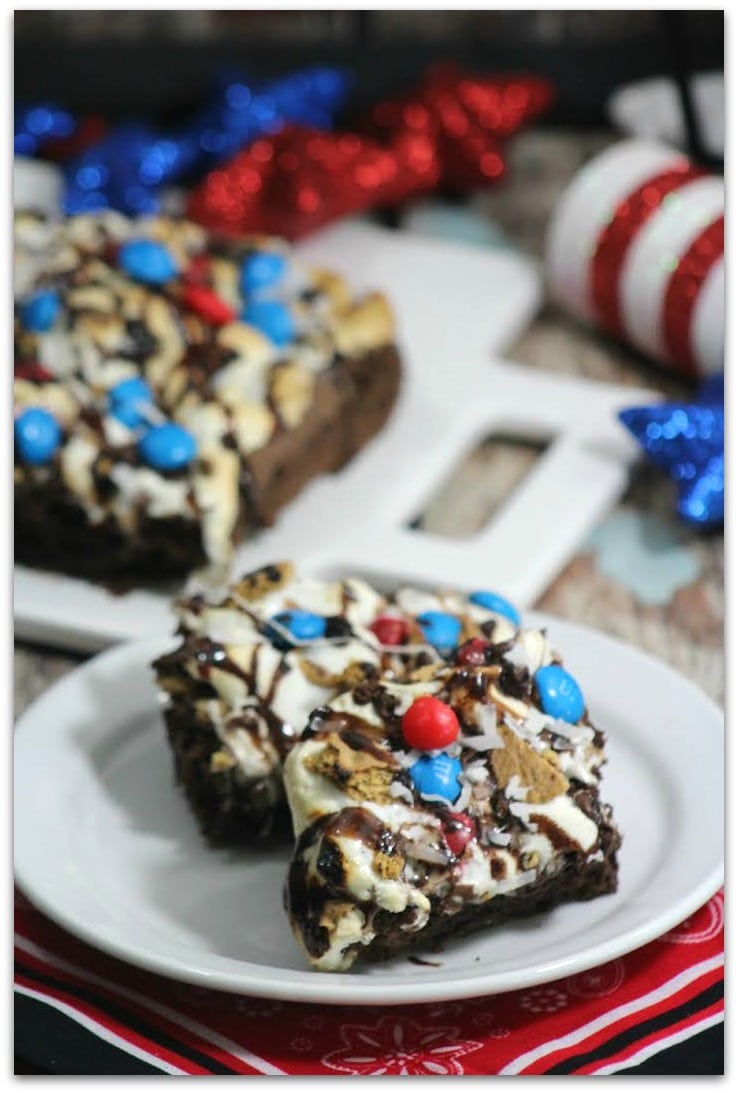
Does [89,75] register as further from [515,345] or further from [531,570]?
[531,570]

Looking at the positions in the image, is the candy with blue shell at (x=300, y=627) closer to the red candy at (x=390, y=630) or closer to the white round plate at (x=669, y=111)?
the red candy at (x=390, y=630)

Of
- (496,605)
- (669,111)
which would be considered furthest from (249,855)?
(669,111)

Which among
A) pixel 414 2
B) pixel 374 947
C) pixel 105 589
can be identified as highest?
pixel 414 2

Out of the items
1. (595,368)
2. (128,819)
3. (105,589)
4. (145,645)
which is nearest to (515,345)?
(595,368)

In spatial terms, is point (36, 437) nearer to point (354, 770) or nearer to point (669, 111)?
point (354, 770)

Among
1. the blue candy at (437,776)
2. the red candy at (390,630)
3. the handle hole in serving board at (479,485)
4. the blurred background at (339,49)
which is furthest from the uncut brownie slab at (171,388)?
the blurred background at (339,49)

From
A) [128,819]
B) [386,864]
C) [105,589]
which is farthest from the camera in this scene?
[105,589]

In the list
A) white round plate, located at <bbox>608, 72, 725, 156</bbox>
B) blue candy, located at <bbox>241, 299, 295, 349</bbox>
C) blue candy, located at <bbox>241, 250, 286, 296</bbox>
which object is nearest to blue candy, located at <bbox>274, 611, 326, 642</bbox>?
blue candy, located at <bbox>241, 299, 295, 349</bbox>

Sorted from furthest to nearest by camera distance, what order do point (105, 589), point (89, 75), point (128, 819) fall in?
point (89, 75)
point (105, 589)
point (128, 819)
